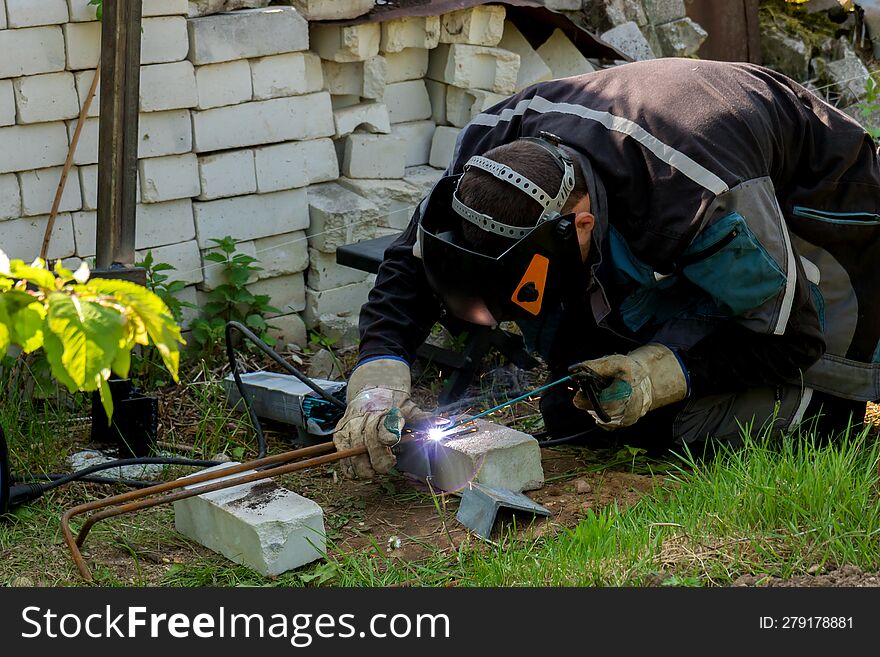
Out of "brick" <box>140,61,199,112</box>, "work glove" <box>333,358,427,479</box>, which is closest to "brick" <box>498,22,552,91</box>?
"brick" <box>140,61,199,112</box>

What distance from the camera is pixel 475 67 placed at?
5.44m

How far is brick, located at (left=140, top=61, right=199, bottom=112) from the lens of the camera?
4520 millimetres

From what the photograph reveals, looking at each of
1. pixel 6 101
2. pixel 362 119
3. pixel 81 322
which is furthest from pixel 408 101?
pixel 81 322

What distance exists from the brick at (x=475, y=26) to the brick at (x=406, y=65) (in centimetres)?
16

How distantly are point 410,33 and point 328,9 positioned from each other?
1.63ft

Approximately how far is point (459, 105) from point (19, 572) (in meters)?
3.31

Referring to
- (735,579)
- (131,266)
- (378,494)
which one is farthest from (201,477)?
(735,579)

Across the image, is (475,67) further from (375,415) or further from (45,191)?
(375,415)

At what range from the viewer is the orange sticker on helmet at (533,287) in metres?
3.12

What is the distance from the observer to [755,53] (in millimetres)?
6930

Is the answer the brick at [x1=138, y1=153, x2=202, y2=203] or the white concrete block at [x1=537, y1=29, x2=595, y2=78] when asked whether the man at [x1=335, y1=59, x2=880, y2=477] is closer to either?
the brick at [x1=138, y1=153, x2=202, y2=203]

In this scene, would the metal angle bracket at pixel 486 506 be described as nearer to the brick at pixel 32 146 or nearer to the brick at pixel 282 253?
the brick at pixel 282 253

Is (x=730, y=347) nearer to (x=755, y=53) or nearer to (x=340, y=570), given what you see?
(x=340, y=570)

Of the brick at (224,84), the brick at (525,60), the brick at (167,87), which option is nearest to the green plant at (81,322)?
the brick at (167,87)
